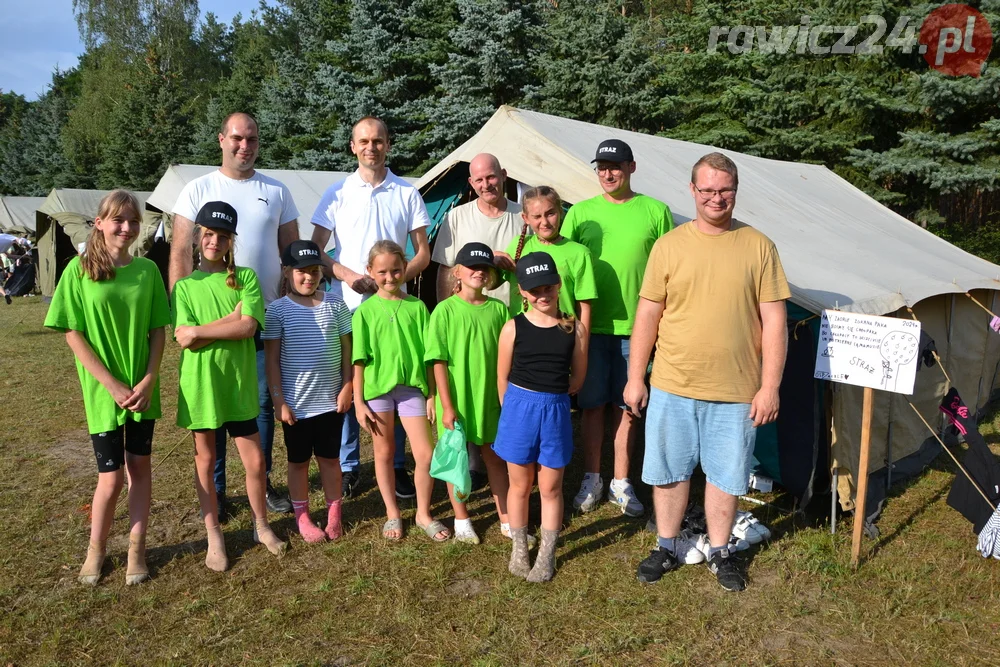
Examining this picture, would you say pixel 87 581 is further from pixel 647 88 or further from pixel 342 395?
pixel 647 88

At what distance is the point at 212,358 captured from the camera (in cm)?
327

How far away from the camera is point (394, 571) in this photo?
11.1ft

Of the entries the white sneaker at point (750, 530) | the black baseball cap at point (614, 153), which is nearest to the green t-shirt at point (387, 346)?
the black baseball cap at point (614, 153)

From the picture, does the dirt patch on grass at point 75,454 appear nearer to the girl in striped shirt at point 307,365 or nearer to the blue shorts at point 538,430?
the girl in striped shirt at point 307,365

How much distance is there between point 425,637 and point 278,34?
35.1m

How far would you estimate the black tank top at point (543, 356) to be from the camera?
10.5 feet

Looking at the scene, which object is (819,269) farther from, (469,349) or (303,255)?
(303,255)

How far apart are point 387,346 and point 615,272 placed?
126 centimetres

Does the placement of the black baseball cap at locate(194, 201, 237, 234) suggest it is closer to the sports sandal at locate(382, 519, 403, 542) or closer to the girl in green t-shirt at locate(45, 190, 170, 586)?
the girl in green t-shirt at locate(45, 190, 170, 586)

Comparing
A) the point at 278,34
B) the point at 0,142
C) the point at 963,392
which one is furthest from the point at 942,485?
the point at 0,142

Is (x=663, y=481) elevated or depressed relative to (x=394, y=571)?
elevated

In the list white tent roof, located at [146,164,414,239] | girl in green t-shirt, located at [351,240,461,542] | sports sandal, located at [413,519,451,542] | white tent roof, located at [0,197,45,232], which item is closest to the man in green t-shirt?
sports sandal, located at [413,519,451,542]

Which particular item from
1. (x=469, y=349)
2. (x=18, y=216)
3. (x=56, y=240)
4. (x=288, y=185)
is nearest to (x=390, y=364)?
(x=469, y=349)

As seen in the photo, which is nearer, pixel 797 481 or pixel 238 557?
pixel 238 557
